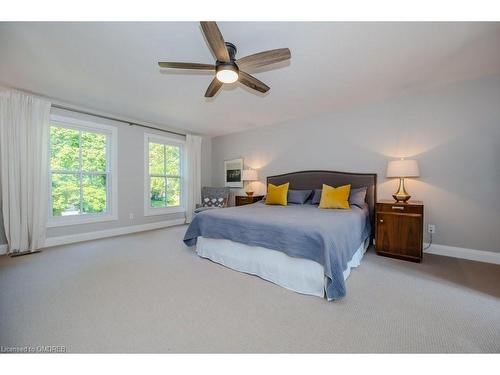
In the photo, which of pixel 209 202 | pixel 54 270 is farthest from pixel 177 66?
pixel 209 202

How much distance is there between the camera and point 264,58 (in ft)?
5.76

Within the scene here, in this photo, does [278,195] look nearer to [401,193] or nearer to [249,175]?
[249,175]

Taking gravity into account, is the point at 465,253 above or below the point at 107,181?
below

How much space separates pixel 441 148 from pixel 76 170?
5695mm

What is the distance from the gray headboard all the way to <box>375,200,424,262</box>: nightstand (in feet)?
1.71

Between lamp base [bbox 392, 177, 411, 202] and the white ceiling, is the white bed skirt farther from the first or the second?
the white ceiling

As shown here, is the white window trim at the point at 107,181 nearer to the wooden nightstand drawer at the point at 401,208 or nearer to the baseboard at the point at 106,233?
the baseboard at the point at 106,233

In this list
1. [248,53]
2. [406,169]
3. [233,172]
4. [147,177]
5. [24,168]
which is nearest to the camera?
[248,53]

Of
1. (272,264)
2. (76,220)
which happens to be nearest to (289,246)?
(272,264)

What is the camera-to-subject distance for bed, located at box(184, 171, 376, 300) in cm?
183

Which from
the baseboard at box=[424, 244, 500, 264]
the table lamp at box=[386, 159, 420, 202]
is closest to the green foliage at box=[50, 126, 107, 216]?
the table lamp at box=[386, 159, 420, 202]

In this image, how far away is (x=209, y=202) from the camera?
5.19m

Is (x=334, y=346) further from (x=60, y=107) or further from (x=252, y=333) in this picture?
(x=60, y=107)

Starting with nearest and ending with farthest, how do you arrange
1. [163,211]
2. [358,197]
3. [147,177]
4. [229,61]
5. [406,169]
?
[229,61], [406,169], [358,197], [147,177], [163,211]
